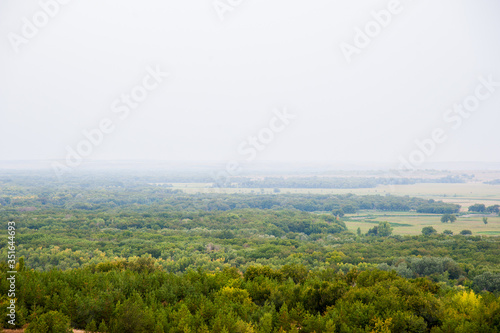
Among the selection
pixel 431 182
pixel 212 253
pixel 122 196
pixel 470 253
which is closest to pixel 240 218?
pixel 212 253

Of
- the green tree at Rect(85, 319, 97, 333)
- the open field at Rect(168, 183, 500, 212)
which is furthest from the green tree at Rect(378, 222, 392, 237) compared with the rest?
the green tree at Rect(85, 319, 97, 333)

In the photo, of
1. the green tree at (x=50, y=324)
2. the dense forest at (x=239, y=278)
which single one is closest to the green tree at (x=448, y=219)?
the dense forest at (x=239, y=278)

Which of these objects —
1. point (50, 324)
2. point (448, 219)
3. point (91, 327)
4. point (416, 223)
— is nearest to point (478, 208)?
point (448, 219)

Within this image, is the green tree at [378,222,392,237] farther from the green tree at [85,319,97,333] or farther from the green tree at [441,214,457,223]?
the green tree at [85,319,97,333]

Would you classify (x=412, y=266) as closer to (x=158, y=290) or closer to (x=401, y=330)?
(x=401, y=330)

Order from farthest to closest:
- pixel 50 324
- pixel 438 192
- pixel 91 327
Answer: pixel 438 192 < pixel 91 327 < pixel 50 324

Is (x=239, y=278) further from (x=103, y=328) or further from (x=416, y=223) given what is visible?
(x=416, y=223)
